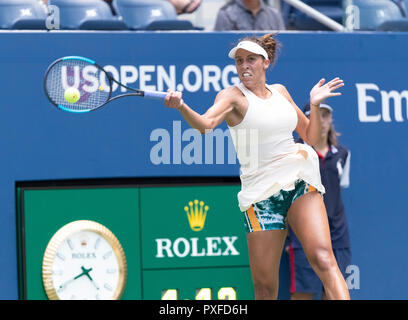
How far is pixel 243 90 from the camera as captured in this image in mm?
4824

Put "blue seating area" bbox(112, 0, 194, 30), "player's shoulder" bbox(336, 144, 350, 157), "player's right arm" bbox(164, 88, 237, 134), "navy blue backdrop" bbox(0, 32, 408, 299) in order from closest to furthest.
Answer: "player's right arm" bbox(164, 88, 237, 134)
"navy blue backdrop" bbox(0, 32, 408, 299)
"player's shoulder" bbox(336, 144, 350, 157)
"blue seating area" bbox(112, 0, 194, 30)

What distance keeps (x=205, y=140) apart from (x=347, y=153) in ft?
3.65

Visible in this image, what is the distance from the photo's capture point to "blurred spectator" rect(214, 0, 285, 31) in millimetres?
6895

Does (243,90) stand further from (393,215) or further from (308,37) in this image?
(393,215)

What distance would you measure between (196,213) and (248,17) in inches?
60.6

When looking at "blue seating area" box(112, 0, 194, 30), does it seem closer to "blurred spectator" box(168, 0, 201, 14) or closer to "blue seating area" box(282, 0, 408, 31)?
"blurred spectator" box(168, 0, 201, 14)

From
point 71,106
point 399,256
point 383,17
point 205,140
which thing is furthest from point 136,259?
point 383,17

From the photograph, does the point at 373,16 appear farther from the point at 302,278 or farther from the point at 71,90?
the point at 71,90

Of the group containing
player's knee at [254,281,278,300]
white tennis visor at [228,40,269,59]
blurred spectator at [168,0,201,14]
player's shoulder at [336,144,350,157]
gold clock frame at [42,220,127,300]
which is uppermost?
blurred spectator at [168,0,201,14]

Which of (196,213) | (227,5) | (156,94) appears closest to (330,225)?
→ (196,213)

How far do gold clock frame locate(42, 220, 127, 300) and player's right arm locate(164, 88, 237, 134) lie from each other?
1992 millimetres

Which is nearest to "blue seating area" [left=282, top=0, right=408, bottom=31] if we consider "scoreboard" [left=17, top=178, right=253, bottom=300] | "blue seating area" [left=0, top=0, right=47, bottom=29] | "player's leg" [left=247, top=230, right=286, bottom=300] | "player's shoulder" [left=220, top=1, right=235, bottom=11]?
"player's shoulder" [left=220, top=1, right=235, bottom=11]
